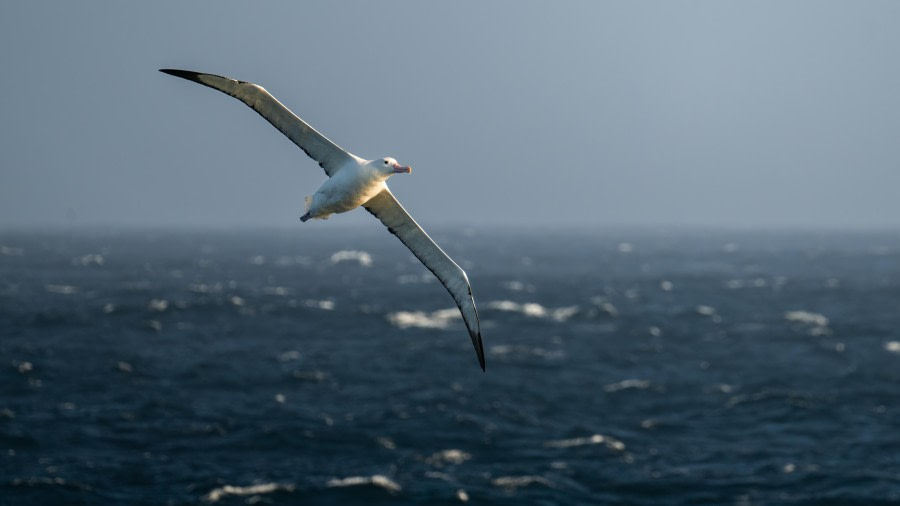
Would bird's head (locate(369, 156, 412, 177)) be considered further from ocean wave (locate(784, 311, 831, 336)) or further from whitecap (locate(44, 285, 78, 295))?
whitecap (locate(44, 285, 78, 295))

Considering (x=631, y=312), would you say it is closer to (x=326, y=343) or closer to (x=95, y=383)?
(x=326, y=343)

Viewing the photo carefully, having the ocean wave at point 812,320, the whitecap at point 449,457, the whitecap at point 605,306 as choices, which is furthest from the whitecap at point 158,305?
the ocean wave at point 812,320

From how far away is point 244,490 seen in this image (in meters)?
34.7

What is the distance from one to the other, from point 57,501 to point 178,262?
125 meters

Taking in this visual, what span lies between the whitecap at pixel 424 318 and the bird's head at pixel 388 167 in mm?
56933

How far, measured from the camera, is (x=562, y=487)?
116ft

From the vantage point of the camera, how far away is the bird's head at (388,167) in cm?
1727

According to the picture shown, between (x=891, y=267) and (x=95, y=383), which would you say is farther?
(x=891, y=267)

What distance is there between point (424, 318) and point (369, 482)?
4339 centimetres

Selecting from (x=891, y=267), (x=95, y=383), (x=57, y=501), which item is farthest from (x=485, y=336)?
(x=891, y=267)

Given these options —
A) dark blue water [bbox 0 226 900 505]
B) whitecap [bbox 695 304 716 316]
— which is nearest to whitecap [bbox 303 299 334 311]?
dark blue water [bbox 0 226 900 505]

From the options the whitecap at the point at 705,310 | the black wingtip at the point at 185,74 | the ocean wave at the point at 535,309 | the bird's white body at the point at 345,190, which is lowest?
the ocean wave at the point at 535,309

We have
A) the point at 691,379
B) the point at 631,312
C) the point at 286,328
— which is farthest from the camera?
the point at 631,312

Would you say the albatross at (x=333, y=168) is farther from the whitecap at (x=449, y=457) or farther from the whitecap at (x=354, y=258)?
the whitecap at (x=354, y=258)
